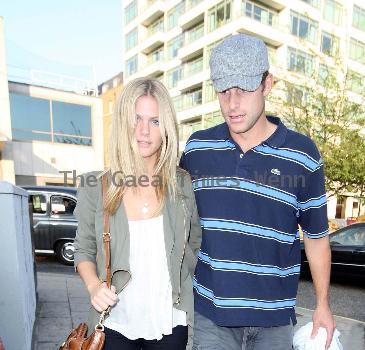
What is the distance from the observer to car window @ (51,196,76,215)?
25.1ft

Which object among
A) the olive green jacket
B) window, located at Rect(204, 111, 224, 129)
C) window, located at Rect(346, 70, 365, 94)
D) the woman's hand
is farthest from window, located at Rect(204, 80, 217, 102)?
the woman's hand

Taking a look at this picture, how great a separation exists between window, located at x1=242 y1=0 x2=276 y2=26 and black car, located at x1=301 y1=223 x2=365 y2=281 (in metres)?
22.7

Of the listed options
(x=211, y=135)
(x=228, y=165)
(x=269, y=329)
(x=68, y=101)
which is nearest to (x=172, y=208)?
(x=228, y=165)

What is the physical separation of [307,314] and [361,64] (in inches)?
1253

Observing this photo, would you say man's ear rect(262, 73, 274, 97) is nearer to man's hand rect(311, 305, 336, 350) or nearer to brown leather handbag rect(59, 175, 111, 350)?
brown leather handbag rect(59, 175, 111, 350)

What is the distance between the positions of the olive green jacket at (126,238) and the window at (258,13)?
26.7 meters

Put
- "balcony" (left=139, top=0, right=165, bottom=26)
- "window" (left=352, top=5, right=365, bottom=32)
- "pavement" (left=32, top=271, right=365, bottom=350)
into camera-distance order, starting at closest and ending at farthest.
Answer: "pavement" (left=32, top=271, right=365, bottom=350) → "window" (left=352, top=5, right=365, bottom=32) → "balcony" (left=139, top=0, right=165, bottom=26)

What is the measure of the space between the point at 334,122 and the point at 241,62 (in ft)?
48.6

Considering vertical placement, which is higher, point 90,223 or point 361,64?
point 361,64

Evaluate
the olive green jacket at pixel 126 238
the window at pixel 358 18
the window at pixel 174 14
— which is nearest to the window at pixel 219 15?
the window at pixel 174 14

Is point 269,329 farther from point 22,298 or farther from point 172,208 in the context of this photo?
point 22,298

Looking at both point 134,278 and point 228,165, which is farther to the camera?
point 228,165

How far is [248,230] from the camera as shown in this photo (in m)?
1.62

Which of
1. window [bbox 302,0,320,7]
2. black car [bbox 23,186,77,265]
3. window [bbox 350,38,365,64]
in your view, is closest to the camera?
black car [bbox 23,186,77,265]
